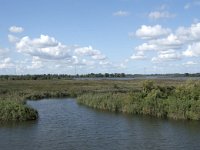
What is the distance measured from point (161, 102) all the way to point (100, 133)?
15165mm

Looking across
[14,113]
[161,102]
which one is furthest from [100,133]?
[161,102]

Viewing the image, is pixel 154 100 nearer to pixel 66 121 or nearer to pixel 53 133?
pixel 66 121

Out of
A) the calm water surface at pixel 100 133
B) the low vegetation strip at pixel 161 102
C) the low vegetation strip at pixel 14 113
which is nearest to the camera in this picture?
the calm water surface at pixel 100 133

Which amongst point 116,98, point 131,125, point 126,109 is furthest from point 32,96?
point 131,125

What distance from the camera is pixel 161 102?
49406 mm

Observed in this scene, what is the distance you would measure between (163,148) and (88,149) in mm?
5980

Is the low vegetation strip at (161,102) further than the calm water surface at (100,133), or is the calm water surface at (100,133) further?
the low vegetation strip at (161,102)

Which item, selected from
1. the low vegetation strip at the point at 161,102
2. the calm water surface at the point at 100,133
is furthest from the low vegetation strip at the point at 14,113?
the low vegetation strip at the point at 161,102

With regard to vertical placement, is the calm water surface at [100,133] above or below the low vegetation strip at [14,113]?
below

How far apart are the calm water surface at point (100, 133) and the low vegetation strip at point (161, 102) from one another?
91.6 inches

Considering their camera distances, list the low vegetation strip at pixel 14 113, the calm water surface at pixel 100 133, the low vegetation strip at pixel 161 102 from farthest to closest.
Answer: the low vegetation strip at pixel 161 102
the low vegetation strip at pixel 14 113
the calm water surface at pixel 100 133

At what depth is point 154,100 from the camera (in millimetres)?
50531

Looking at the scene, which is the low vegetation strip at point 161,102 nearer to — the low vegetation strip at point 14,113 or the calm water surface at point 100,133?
the calm water surface at point 100,133

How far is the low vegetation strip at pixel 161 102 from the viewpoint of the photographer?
45562mm
